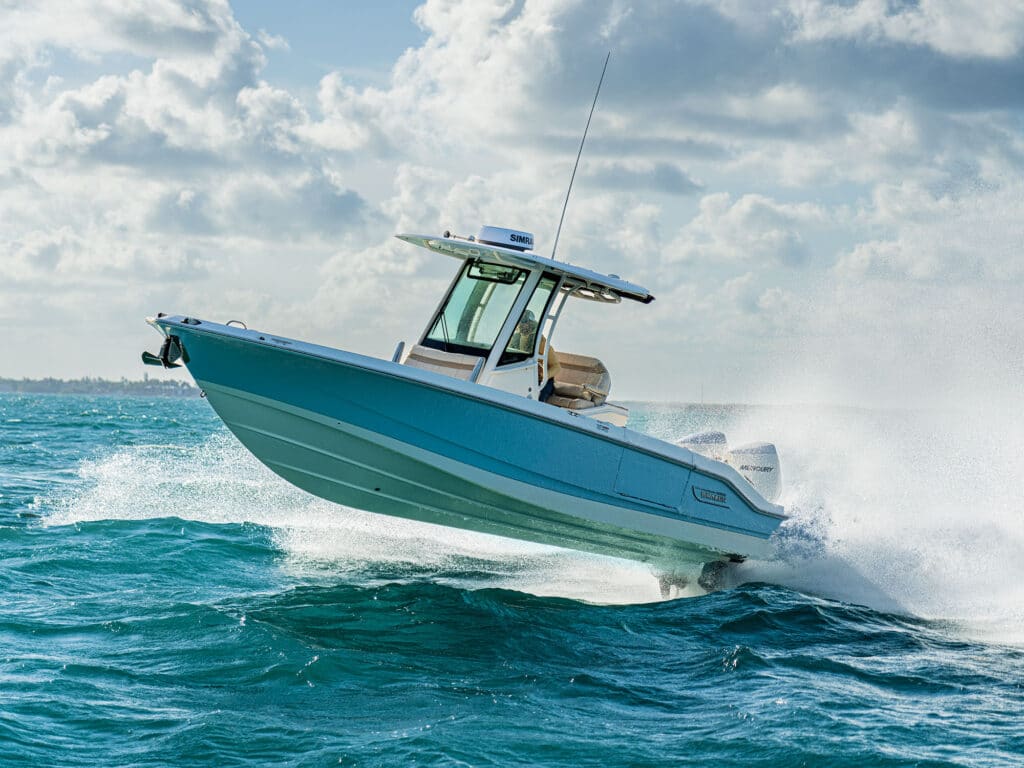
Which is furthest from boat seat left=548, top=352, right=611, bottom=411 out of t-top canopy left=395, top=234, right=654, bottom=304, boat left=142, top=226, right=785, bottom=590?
t-top canopy left=395, top=234, right=654, bottom=304

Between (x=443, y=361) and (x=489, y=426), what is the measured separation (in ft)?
3.22

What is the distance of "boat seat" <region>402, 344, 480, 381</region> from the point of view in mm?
9797

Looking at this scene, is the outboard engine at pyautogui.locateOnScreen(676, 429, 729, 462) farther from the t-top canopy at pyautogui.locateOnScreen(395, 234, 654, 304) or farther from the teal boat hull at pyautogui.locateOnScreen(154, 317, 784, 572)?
the t-top canopy at pyautogui.locateOnScreen(395, 234, 654, 304)

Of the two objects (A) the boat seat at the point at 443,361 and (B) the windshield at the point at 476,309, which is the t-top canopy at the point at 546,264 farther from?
(A) the boat seat at the point at 443,361

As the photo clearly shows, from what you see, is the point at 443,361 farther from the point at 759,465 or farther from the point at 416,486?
the point at 759,465

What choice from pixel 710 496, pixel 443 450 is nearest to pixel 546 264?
pixel 443 450

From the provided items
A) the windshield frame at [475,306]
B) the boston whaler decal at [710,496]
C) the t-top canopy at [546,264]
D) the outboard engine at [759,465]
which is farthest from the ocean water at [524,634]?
the windshield frame at [475,306]

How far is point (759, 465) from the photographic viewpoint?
11.7 metres

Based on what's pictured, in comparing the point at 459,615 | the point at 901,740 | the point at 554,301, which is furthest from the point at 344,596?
the point at 901,740

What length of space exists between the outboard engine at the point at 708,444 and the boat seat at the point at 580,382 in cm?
112

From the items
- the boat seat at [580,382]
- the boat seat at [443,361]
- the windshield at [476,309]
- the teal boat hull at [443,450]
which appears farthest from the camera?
the boat seat at [580,382]

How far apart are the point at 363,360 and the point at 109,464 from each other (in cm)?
1587

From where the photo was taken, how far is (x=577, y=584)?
11.8 m

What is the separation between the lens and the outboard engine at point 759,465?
11.6 meters
